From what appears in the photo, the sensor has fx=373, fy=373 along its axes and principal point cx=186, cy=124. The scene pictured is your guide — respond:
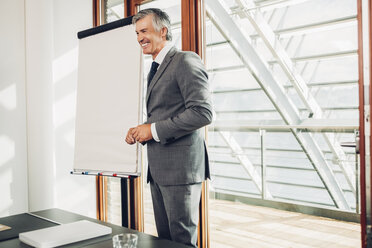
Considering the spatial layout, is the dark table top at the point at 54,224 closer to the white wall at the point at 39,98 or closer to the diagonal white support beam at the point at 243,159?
the diagonal white support beam at the point at 243,159

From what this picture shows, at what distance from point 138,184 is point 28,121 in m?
1.07

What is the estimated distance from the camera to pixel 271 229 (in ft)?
8.21

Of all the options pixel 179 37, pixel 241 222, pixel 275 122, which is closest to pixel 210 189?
pixel 241 222

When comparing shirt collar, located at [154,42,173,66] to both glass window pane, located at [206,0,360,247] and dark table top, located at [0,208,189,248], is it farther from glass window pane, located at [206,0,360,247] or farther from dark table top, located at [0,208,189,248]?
dark table top, located at [0,208,189,248]

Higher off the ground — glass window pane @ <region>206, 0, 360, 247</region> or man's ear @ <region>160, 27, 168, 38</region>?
man's ear @ <region>160, 27, 168, 38</region>

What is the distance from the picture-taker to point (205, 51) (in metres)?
2.59

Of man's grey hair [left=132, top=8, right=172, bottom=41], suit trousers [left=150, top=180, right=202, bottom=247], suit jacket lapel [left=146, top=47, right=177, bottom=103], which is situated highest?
man's grey hair [left=132, top=8, right=172, bottom=41]

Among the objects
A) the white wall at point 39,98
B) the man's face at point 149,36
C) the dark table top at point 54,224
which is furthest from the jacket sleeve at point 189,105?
the white wall at point 39,98

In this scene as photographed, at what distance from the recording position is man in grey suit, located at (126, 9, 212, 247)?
1.81m

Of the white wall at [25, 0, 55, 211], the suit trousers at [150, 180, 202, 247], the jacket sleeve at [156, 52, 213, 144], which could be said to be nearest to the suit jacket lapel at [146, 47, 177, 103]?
the jacket sleeve at [156, 52, 213, 144]

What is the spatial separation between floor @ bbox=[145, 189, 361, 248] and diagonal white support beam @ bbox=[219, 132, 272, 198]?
166 millimetres

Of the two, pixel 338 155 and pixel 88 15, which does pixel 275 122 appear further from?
pixel 88 15

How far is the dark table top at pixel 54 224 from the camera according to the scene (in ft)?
4.39

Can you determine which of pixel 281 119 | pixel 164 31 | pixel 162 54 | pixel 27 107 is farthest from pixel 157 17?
pixel 27 107
